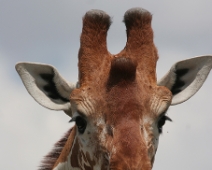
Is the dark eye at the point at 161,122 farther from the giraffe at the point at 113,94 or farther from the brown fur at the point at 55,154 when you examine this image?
the brown fur at the point at 55,154

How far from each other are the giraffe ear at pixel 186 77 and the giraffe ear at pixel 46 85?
6.24 ft

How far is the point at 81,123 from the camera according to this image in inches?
407

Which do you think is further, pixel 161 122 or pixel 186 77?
pixel 186 77

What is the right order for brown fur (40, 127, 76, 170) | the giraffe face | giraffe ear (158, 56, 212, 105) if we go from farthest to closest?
1. brown fur (40, 127, 76, 170)
2. giraffe ear (158, 56, 212, 105)
3. the giraffe face

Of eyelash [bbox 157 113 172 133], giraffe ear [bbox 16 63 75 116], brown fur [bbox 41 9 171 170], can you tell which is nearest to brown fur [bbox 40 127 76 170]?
brown fur [bbox 41 9 171 170]

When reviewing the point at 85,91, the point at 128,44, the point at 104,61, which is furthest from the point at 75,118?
the point at 128,44

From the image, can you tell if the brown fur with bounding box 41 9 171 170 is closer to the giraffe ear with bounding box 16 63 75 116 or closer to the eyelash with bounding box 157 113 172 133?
the eyelash with bounding box 157 113 172 133

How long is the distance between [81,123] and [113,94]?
86 centimetres

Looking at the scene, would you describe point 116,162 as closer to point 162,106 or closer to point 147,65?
point 162,106

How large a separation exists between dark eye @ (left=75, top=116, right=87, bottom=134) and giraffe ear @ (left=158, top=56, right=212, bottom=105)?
2021mm

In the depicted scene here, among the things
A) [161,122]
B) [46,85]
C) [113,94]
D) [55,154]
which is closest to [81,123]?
[113,94]

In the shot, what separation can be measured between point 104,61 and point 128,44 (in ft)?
2.51

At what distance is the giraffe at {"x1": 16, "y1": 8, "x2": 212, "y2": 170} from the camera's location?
9.46 m

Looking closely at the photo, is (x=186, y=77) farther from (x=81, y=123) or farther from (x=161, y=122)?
(x=81, y=123)
